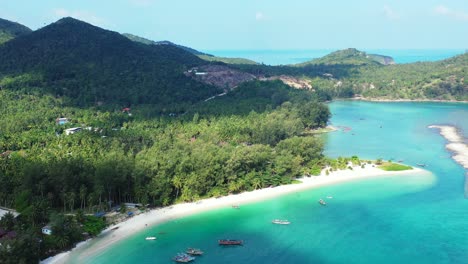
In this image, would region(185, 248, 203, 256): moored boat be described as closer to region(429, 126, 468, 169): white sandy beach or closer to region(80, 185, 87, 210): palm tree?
region(80, 185, 87, 210): palm tree

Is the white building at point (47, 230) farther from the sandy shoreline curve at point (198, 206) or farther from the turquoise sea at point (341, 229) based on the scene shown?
the turquoise sea at point (341, 229)

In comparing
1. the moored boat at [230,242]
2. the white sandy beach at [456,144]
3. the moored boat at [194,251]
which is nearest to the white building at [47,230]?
the moored boat at [194,251]

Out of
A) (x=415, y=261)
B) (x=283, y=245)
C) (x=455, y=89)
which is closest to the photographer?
(x=415, y=261)

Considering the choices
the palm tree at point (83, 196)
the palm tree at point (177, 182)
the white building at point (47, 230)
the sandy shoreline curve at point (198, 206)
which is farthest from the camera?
the palm tree at point (177, 182)

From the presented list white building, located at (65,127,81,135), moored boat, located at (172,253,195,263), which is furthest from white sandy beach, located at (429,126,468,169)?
white building, located at (65,127,81,135)

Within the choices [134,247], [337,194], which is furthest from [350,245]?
[134,247]

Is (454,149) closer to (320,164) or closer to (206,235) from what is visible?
(320,164)

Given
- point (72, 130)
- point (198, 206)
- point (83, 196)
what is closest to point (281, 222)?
point (198, 206)
